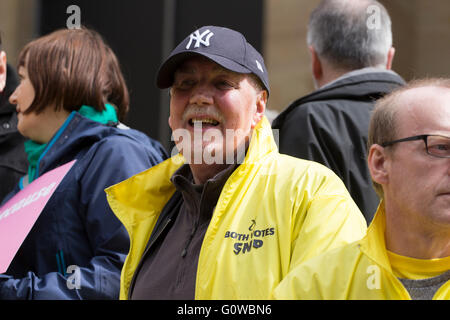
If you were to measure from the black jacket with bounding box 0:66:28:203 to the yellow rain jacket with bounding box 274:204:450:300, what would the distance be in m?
2.65

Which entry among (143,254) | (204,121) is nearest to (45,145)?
(143,254)

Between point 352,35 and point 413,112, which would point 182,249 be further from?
point 352,35

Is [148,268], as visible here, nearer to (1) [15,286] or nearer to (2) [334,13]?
(1) [15,286]

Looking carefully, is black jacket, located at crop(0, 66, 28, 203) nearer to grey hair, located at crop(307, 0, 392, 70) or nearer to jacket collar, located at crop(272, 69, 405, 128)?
jacket collar, located at crop(272, 69, 405, 128)

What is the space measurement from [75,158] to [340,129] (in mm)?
1339

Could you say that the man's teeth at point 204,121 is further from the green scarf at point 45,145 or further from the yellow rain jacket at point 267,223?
the green scarf at point 45,145

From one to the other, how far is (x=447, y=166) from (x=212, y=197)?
3.19 ft

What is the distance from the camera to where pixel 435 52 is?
7.51 meters

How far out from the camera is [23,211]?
11.9 feet

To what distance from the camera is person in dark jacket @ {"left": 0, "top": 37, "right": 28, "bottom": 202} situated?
15.4ft

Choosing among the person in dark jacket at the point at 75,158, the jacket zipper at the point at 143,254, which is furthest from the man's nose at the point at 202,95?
the person in dark jacket at the point at 75,158

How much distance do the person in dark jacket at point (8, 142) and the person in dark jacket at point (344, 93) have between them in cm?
172

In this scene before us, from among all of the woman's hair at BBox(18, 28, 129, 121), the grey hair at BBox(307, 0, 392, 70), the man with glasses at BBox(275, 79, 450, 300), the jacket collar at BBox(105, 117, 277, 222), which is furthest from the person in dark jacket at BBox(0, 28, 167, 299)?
the man with glasses at BBox(275, 79, 450, 300)

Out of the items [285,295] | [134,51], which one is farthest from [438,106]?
[134,51]
